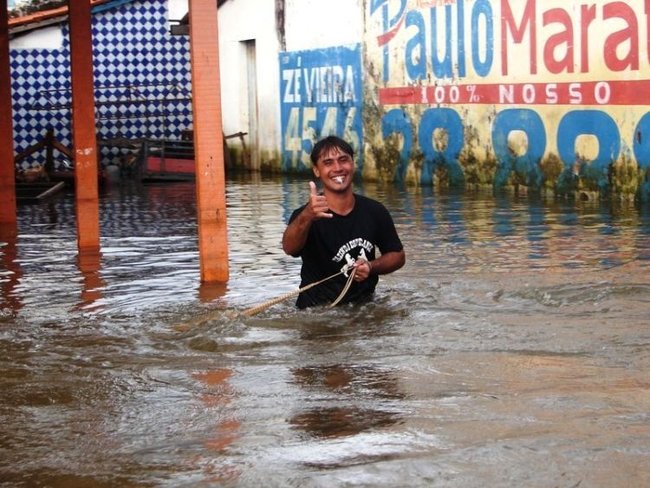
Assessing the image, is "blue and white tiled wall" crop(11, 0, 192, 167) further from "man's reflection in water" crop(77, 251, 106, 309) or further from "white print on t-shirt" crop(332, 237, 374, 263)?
"white print on t-shirt" crop(332, 237, 374, 263)

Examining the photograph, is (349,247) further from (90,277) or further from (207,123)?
(90,277)

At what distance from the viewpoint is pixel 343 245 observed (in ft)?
27.2

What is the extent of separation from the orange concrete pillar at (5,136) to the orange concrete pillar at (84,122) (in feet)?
7.18

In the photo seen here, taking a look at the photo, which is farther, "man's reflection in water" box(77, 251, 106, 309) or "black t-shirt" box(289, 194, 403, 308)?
"man's reflection in water" box(77, 251, 106, 309)

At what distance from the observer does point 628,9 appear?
1681 centimetres

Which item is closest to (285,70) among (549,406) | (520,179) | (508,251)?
(520,179)

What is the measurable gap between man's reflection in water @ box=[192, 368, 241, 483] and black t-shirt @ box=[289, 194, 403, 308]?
137cm

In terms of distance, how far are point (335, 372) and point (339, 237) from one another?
1484 mm

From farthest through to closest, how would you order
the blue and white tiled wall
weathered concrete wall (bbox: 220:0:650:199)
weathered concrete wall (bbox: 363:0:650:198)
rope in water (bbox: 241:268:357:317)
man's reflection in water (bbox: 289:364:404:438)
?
the blue and white tiled wall → weathered concrete wall (bbox: 220:0:650:199) → weathered concrete wall (bbox: 363:0:650:198) → rope in water (bbox: 241:268:357:317) → man's reflection in water (bbox: 289:364:404:438)

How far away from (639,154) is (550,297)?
814cm

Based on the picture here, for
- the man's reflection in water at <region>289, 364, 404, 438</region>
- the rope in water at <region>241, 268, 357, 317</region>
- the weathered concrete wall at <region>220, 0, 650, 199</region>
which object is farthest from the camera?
the weathered concrete wall at <region>220, 0, 650, 199</region>

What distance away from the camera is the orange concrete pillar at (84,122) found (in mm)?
13555

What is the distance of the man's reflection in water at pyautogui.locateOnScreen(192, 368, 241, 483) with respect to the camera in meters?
5.19

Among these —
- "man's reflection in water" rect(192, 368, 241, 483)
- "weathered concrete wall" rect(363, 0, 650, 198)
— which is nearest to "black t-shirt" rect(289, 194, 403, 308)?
"man's reflection in water" rect(192, 368, 241, 483)
